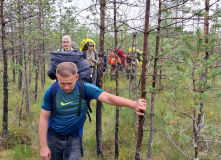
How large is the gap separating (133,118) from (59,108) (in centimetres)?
344

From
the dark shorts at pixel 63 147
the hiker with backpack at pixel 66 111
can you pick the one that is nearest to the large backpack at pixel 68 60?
the hiker with backpack at pixel 66 111

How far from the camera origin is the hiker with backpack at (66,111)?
2.30 m

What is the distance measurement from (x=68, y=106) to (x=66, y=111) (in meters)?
0.07

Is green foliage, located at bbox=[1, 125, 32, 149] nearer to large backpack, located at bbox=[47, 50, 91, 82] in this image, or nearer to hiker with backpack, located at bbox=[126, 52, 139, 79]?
large backpack, located at bbox=[47, 50, 91, 82]

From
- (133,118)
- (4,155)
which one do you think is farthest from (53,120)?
(133,118)

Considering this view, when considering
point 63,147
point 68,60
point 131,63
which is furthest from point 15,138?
point 131,63

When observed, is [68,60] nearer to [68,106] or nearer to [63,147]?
[68,106]

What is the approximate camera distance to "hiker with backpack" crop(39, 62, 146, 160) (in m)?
2.30

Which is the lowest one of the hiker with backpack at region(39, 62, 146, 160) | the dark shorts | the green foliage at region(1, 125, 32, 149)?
the green foliage at region(1, 125, 32, 149)

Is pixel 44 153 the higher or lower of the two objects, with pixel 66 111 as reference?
lower

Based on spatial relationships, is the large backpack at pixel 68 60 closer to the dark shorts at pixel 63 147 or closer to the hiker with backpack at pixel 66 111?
the hiker with backpack at pixel 66 111

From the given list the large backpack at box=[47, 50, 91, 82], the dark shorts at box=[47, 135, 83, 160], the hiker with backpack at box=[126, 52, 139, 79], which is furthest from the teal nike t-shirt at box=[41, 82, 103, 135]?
the hiker with backpack at box=[126, 52, 139, 79]

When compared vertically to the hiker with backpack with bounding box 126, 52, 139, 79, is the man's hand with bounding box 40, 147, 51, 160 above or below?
below

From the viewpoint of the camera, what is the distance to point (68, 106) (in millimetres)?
2469
